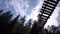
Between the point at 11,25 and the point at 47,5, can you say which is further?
the point at 11,25

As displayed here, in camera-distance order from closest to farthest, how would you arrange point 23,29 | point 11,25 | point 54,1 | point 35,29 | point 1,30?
point 54,1, point 35,29, point 1,30, point 11,25, point 23,29

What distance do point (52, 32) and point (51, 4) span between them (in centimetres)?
3212

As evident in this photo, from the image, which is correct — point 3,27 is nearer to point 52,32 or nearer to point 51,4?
point 52,32

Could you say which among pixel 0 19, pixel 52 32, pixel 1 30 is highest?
pixel 0 19

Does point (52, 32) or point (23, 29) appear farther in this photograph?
point (23, 29)

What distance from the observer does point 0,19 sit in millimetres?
45281

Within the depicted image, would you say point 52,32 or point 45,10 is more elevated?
point 45,10

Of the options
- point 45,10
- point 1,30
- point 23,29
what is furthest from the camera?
point 23,29

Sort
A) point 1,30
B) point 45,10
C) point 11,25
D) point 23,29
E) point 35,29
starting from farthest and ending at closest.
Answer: point 23,29, point 11,25, point 1,30, point 35,29, point 45,10

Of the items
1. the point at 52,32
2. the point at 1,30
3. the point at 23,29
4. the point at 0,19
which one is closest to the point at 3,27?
the point at 1,30

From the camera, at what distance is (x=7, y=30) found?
40812 millimetres

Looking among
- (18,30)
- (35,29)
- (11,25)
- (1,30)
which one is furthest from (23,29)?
(35,29)

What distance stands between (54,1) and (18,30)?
33.3 metres

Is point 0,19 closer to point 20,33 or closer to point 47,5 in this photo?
point 20,33
